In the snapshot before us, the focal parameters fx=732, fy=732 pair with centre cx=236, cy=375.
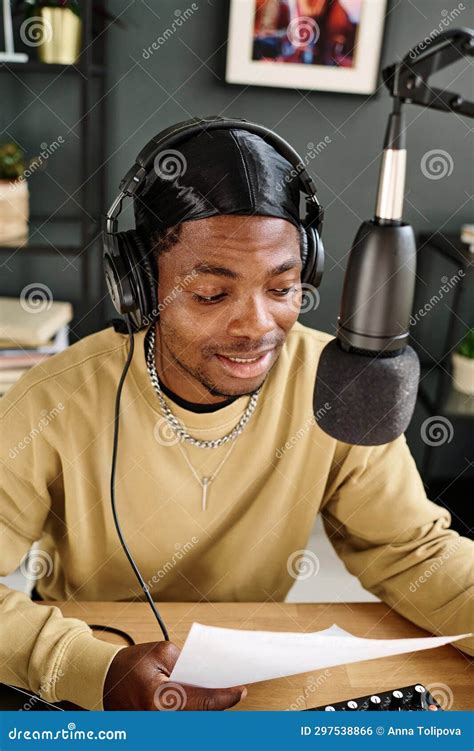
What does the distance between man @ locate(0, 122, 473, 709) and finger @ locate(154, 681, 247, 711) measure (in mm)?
65

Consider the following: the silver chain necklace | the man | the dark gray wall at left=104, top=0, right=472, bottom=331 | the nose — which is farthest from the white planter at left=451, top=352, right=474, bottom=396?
the nose

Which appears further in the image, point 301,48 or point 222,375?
point 301,48

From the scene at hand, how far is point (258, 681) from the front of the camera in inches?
34.0

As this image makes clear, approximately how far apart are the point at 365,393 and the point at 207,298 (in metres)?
0.41

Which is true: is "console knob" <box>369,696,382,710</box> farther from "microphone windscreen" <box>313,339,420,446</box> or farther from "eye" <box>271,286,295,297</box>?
"eye" <box>271,286,295,297</box>

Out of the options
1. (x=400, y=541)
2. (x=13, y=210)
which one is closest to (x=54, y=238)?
(x=13, y=210)

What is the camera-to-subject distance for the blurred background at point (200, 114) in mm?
2113

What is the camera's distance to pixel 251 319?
38.7 inches

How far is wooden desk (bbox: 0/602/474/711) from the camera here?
907 mm

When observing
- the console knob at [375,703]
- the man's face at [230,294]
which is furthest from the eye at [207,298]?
the console knob at [375,703]

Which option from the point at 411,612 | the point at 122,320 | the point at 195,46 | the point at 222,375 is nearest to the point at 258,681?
the point at 411,612

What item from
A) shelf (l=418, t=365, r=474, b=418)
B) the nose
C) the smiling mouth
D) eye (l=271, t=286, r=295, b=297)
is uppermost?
eye (l=271, t=286, r=295, b=297)
